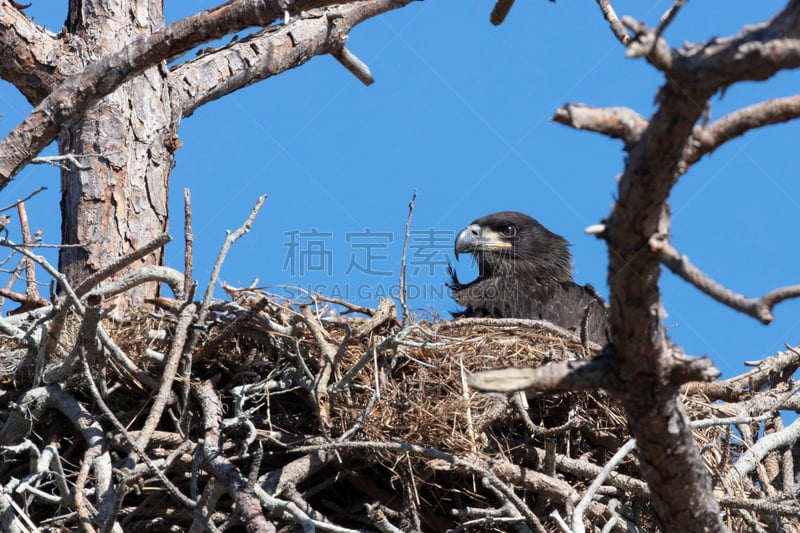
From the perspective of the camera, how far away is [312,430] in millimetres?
5348

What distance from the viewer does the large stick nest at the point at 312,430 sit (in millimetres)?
4867

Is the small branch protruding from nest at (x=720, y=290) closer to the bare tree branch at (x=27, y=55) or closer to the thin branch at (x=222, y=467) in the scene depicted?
the thin branch at (x=222, y=467)

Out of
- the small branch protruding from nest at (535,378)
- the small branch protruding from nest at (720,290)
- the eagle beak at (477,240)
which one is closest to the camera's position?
the small branch protruding from nest at (720,290)

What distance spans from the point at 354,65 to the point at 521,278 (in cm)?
224

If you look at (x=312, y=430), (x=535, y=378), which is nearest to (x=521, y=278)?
(x=312, y=430)

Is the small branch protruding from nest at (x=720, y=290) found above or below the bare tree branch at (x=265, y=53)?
below

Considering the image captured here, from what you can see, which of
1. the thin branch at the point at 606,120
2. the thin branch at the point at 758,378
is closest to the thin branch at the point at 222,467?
the thin branch at the point at 606,120

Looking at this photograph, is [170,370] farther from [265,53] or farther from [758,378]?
[758,378]

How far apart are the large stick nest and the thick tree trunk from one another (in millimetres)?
1009

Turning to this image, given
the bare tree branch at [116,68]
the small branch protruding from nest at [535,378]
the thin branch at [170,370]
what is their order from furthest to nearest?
the thin branch at [170,370]
the bare tree branch at [116,68]
the small branch protruding from nest at [535,378]

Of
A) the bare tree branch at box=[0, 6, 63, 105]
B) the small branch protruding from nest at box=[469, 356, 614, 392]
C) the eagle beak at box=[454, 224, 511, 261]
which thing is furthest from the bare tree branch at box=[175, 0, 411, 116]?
the small branch protruding from nest at box=[469, 356, 614, 392]

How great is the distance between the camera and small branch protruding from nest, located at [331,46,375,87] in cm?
844

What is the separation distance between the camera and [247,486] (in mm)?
4574

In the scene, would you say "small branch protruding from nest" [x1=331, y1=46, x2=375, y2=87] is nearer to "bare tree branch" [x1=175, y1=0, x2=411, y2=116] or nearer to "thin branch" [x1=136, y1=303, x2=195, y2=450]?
"bare tree branch" [x1=175, y1=0, x2=411, y2=116]
